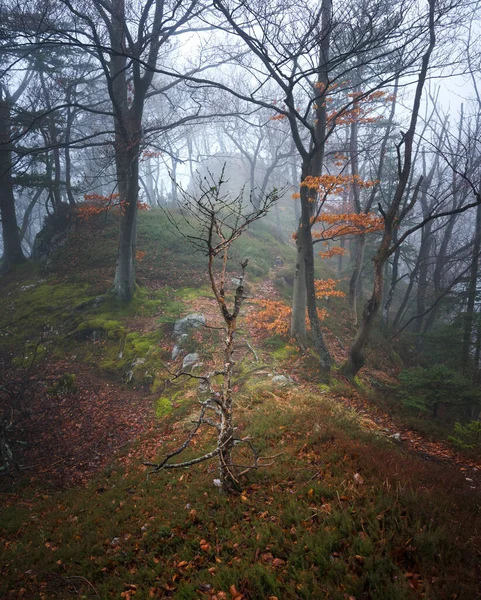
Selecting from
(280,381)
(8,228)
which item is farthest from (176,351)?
(8,228)

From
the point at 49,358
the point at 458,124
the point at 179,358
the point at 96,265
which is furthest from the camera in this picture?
the point at 458,124

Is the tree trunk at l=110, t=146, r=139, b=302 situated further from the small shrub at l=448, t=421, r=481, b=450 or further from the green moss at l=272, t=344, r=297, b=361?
the small shrub at l=448, t=421, r=481, b=450

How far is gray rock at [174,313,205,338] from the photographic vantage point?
10.4 meters

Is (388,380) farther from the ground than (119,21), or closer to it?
closer to it

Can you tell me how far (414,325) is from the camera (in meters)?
17.5

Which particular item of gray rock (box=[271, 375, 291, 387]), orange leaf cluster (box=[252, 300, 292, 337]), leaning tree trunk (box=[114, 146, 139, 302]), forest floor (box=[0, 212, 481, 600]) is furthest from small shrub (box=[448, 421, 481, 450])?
leaning tree trunk (box=[114, 146, 139, 302])

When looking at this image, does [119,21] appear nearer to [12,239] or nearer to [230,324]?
[230,324]

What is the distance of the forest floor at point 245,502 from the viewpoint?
290cm

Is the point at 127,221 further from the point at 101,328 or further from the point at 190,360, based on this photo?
the point at 190,360

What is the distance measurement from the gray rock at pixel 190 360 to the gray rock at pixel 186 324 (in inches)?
43.2

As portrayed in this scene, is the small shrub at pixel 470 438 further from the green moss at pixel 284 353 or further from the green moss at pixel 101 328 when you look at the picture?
the green moss at pixel 101 328

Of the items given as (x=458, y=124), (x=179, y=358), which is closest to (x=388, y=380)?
(x=179, y=358)

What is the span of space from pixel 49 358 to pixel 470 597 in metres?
11.3

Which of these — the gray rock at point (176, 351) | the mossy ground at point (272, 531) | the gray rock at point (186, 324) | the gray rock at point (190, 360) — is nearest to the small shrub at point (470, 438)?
the mossy ground at point (272, 531)
